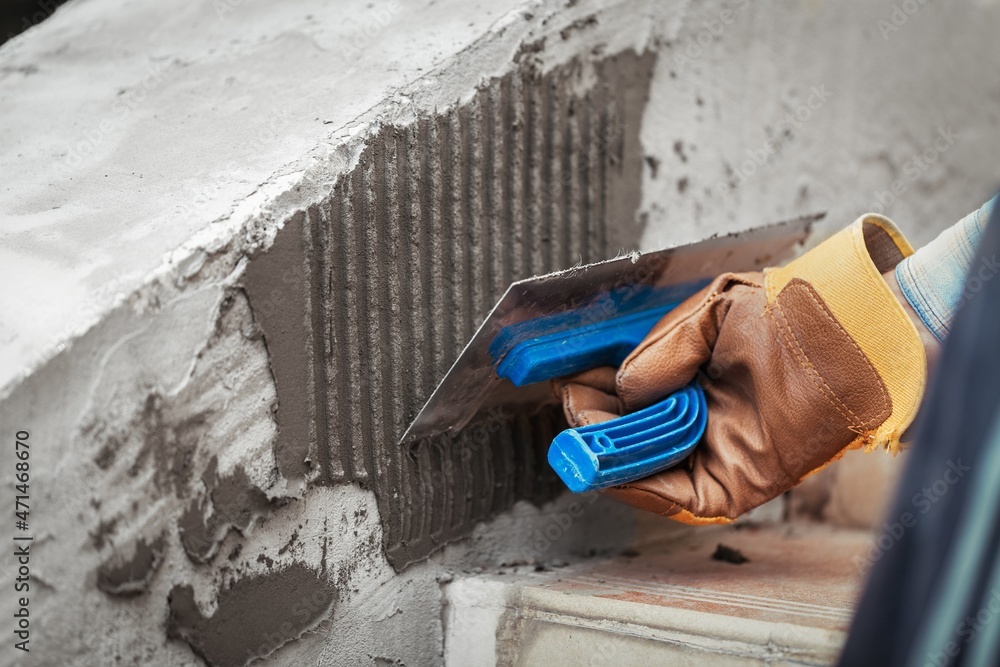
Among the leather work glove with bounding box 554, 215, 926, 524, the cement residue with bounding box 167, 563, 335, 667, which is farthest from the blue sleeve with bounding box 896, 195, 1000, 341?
the cement residue with bounding box 167, 563, 335, 667

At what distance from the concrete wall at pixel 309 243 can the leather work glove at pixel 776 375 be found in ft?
0.79

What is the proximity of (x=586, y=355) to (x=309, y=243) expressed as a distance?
0.36m

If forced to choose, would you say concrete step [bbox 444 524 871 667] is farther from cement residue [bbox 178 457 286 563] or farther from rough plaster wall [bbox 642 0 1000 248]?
rough plaster wall [bbox 642 0 1000 248]

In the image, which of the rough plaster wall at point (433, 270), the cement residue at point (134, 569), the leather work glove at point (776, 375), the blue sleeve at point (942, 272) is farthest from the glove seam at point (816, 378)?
the cement residue at point (134, 569)

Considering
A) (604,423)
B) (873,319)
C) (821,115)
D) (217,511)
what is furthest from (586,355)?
(821,115)

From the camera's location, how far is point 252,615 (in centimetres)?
93

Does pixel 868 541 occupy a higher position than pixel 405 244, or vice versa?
pixel 405 244

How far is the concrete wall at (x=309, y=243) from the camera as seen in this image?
80 cm

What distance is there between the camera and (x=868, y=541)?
1426mm

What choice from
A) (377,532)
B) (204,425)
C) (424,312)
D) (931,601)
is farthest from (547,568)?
(931,601)

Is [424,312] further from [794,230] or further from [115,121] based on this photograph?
[794,230]

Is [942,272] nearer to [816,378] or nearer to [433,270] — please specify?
[816,378]

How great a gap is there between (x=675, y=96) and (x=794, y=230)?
0.30 meters

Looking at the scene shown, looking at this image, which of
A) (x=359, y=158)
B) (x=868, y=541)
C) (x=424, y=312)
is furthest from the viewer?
(x=868, y=541)
